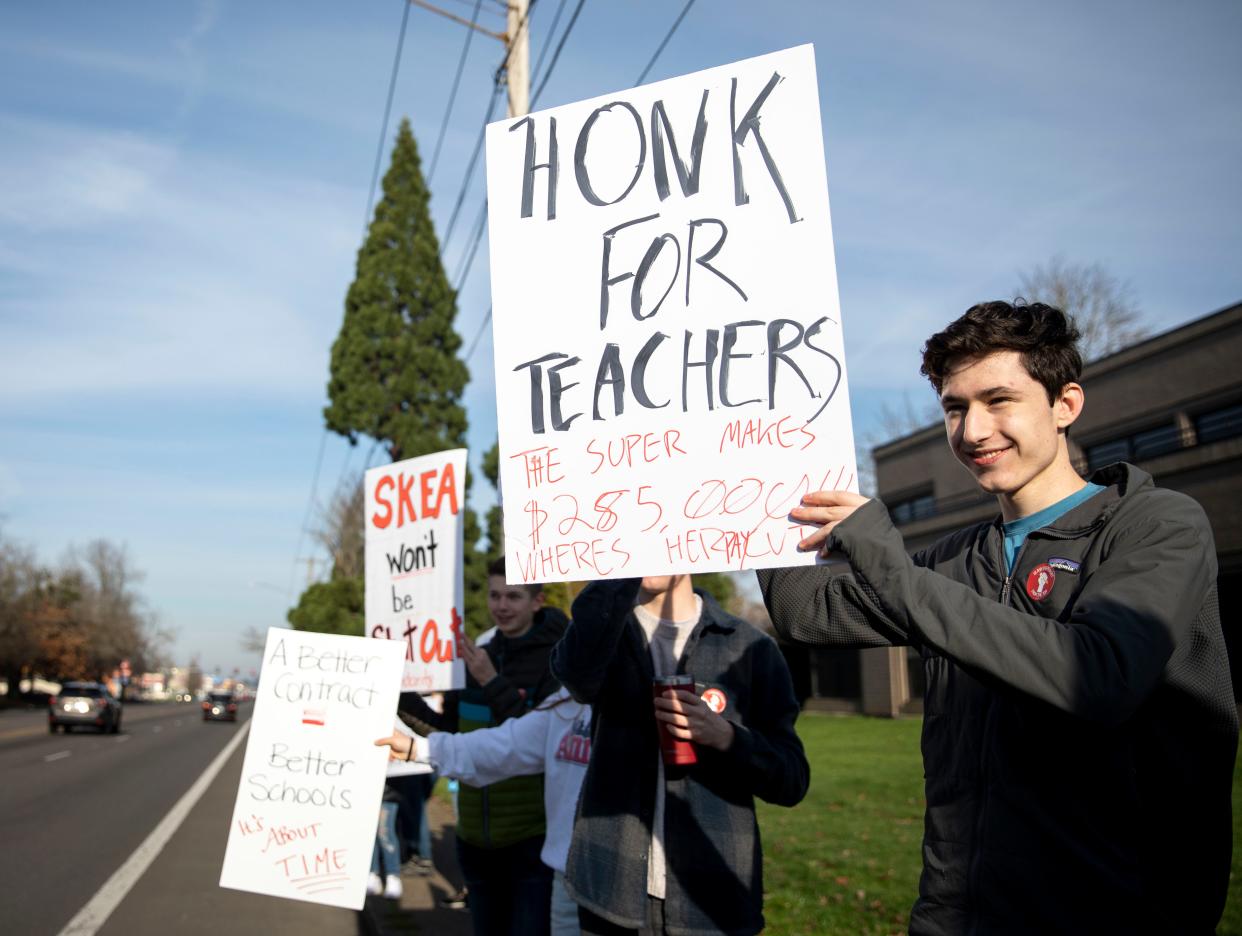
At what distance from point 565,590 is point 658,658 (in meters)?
7.24

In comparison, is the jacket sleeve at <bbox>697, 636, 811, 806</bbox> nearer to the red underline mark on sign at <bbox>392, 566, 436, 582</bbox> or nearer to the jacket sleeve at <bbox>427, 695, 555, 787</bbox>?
the jacket sleeve at <bbox>427, 695, 555, 787</bbox>

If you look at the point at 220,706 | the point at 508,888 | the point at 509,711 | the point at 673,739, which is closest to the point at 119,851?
the point at 508,888

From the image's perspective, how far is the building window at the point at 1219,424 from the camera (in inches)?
832

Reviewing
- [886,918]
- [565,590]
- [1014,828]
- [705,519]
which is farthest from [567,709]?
[565,590]

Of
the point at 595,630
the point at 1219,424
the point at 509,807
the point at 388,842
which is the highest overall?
the point at 1219,424

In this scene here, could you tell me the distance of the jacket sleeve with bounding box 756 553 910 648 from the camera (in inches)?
81.1

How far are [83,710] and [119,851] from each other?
85.7ft

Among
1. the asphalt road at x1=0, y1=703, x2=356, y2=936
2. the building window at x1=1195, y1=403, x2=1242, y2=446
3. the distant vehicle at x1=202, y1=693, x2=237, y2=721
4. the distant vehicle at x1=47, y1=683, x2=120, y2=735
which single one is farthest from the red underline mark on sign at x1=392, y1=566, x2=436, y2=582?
the distant vehicle at x1=202, y1=693, x2=237, y2=721

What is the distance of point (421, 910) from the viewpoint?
715 centimetres

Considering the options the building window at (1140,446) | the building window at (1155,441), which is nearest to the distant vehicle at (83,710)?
the building window at (1140,446)

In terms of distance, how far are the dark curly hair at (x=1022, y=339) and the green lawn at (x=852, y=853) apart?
478cm

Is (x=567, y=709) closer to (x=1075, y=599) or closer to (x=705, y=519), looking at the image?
(x=705, y=519)

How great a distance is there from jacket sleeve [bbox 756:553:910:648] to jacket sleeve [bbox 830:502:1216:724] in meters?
0.24

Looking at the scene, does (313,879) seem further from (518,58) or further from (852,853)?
(518,58)
